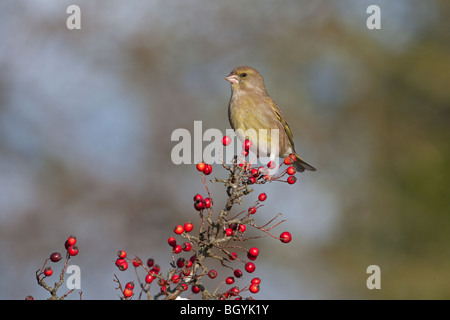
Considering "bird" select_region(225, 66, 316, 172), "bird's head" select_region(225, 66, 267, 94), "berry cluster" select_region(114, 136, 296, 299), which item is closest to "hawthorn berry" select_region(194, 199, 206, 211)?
"berry cluster" select_region(114, 136, 296, 299)

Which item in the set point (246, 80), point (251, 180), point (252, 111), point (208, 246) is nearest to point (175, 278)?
point (208, 246)

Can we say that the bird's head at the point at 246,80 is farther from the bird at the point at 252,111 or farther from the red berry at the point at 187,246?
the red berry at the point at 187,246

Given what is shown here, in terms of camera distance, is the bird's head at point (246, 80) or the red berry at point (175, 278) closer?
the red berry at point (175, 278)

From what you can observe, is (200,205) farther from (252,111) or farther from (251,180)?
(252,111)

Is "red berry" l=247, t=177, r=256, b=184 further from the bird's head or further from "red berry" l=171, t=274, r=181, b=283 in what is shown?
the bird's head

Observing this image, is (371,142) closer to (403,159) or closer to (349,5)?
(403,159)

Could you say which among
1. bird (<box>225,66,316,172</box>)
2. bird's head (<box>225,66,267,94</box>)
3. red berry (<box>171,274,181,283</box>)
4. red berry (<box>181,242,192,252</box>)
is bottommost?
red berry (<box>171,274,181,283</box>)

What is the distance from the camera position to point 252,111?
5.23 meters

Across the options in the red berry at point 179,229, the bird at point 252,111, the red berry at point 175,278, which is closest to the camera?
the red berry at point 175,278

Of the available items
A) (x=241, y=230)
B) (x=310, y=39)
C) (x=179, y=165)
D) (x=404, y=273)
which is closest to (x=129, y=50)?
(x=179, y=165)

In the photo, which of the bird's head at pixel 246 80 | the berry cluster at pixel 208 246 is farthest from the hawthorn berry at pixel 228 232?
the bird's head at pixel 246 80

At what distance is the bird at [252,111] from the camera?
5.21 m

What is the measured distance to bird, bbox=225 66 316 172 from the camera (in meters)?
5.21

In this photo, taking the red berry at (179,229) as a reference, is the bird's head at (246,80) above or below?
above
